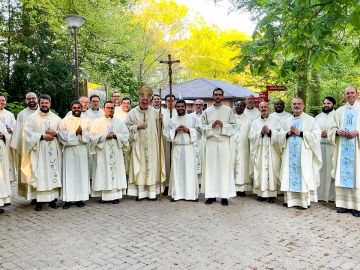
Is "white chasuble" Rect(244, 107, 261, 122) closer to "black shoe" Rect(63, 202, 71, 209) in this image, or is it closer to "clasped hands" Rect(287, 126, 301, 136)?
"clasped hands" Rect(287, 126, 301, 136)

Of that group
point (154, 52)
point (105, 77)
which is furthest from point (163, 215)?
point (154, 52)

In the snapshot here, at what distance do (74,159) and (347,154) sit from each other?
5.49 meters

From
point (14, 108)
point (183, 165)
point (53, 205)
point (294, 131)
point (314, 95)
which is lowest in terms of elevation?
point (53, 205)

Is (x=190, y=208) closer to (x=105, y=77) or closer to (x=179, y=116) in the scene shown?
(x=179, y=116)

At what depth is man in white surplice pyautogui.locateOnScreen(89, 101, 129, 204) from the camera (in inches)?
Answer: 306

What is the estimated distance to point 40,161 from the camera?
7312 millimetres

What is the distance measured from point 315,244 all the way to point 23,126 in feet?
19.4

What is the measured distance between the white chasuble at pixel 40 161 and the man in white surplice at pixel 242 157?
3963 mm

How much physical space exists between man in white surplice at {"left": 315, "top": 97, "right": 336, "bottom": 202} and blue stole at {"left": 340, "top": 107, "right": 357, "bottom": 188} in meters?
0.77

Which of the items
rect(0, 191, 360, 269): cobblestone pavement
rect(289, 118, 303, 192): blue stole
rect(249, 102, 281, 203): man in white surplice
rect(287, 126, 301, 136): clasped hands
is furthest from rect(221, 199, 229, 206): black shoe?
rect(287, 126, 301, 136): clasped hands

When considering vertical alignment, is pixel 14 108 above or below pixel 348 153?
above

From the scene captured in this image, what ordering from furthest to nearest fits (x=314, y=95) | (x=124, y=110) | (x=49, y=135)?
(x=314, y=95), (x=124, y=110), (x=49, y=135)

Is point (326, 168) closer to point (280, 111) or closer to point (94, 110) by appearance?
point (280, 111)

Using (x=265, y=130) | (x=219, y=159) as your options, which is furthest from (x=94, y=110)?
(x=265, y=130)
